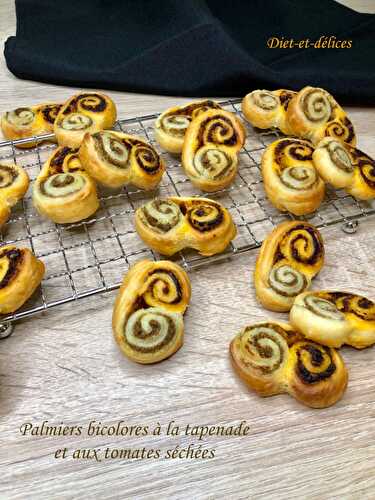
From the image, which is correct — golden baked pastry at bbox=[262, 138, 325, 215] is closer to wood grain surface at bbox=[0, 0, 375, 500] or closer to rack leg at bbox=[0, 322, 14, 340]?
wood grain surface at bbox=[0, 0, 375, 500]

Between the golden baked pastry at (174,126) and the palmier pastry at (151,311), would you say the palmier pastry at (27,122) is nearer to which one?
the golden baked pastry at (174,126)

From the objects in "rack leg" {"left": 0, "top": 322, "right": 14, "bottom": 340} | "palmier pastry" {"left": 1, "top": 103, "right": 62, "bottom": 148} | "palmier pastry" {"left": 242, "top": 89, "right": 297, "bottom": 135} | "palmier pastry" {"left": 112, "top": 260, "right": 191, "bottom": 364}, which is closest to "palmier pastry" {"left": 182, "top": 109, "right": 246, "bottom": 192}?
"palmier pastry" {"left": 242, "top": 89, "right": 297, "bottom": 135}

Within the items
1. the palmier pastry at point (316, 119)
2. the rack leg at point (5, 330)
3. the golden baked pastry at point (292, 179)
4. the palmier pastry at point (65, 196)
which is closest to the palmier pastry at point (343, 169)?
the golden baked pastry at point (292, 179)

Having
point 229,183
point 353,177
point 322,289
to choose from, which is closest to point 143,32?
point 229,183

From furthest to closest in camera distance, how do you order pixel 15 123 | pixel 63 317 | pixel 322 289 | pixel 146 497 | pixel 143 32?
1. pixel 143 32
2. pixel 15 123
3. pixel 322 289
4. pixel 63 317
5. pixel 146 497

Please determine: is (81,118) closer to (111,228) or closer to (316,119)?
(111,228)

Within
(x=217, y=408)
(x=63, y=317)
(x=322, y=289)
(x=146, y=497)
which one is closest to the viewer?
(x=146, y=497)

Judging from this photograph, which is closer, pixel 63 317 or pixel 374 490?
pixel 374 490

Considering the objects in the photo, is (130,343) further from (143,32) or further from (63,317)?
(143,32)
